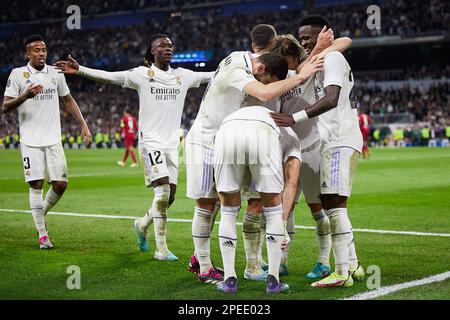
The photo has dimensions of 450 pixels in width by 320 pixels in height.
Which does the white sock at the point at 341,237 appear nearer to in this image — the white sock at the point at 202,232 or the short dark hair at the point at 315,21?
the white sock at the point at 202,232

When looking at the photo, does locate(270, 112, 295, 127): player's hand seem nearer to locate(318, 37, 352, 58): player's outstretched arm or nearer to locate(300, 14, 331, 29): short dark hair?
locate(318, 37, 352, 58): player's outstretched arm

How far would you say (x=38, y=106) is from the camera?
31.1 ft

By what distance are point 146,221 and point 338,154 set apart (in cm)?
309

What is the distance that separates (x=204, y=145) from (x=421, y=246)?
3.42 metres

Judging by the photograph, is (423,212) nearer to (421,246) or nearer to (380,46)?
(421,246)

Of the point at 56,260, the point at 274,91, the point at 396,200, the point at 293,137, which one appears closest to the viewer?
the point at 274,91

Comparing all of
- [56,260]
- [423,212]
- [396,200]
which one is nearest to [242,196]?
[56,260]

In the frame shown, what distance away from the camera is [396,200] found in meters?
14.1

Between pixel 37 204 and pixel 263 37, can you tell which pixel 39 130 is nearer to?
pixel 37 204

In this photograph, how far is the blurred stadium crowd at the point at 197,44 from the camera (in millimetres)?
48812

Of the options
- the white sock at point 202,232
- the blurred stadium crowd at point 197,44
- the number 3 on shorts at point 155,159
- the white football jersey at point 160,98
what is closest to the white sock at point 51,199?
the white football jersey at point 160,98

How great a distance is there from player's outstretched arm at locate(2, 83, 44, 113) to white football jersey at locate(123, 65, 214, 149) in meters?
1.06

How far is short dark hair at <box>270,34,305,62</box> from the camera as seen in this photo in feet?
22.1

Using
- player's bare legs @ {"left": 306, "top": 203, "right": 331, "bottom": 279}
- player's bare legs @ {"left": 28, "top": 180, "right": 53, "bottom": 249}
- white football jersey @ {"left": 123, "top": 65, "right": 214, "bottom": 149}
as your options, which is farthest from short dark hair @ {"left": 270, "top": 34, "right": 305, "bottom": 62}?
player's bare legs @ {"left": 28, "top": 180, "right": 53, "bottom": 249}
